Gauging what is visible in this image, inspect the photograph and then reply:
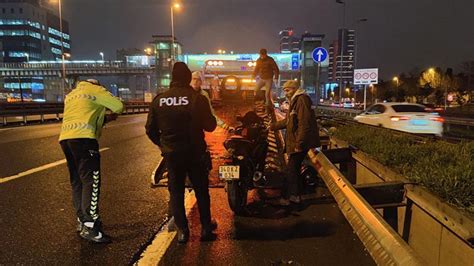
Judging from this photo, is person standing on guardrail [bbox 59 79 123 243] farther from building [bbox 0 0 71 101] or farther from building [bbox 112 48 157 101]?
building [bbox 0 0 71 101]

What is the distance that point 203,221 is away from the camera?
16.1ft

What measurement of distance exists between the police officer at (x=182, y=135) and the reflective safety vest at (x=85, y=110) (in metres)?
0.55

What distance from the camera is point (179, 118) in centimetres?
457

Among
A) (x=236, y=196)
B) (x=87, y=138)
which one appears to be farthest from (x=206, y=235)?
(x=87, y=138)

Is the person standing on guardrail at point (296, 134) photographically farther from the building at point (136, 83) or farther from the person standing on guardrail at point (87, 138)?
the building at point (136, 83)

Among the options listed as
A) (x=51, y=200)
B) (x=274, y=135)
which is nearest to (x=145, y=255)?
(x=51, y=200)

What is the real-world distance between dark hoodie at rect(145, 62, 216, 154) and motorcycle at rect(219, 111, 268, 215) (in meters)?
1.12

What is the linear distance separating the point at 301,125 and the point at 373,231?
3093 mm

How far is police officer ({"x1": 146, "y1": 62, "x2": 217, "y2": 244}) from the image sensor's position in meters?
4.58

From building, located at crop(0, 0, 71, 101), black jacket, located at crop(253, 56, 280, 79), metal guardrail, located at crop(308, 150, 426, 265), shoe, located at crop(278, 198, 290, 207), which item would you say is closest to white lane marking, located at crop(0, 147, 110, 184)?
shoe, located at crop(278, 198, 290, 207)

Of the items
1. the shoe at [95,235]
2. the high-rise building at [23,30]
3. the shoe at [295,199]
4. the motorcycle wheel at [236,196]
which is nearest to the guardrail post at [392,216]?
the shoe at [295,199]

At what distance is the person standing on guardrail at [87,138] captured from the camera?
15.4 feet

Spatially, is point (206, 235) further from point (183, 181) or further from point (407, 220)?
point (407, 220)

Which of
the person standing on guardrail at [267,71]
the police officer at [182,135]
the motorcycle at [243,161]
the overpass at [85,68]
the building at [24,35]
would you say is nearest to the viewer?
the police officer at [182,135]
